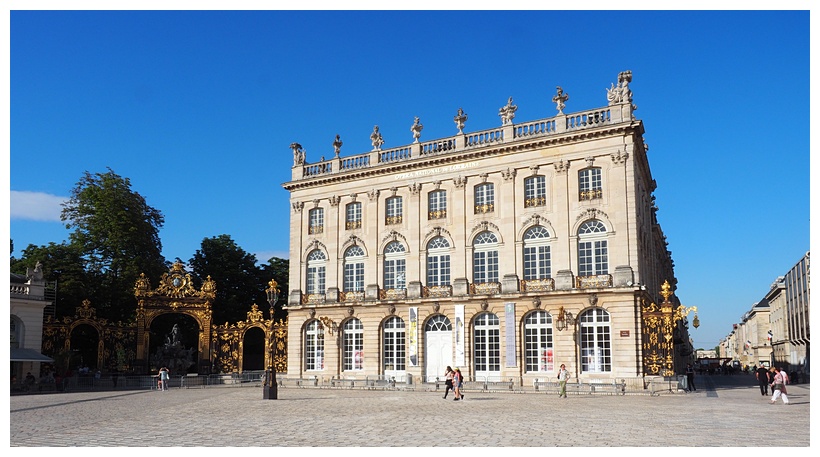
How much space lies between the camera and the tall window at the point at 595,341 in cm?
3475

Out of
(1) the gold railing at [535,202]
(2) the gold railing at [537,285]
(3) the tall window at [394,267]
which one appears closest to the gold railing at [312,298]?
(3) the tall window at [394,267]

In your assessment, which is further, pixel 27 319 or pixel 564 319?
pixel 27 319

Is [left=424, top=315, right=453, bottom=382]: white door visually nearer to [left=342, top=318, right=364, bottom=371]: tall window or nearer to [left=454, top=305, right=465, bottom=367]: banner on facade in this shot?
[left=454, top=305, right=465, bottom=367]: banner on facade

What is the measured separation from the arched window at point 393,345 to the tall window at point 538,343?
6.72 metres

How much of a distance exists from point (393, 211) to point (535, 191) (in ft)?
26.0

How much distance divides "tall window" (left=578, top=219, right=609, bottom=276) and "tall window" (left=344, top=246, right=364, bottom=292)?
12.0 m

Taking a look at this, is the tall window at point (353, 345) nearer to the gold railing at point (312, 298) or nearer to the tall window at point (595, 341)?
the gold railing at point (312, 298)

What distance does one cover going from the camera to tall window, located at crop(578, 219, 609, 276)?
35544 millimetres

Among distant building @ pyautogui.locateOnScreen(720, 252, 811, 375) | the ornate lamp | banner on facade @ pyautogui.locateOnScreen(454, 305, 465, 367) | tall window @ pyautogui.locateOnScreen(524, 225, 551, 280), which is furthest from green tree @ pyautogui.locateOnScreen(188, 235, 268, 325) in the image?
distant building @ pyautogui.locateOnScreen(720, 252, 811, 375)

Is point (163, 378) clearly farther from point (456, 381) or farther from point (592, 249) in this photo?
point (592, 249)

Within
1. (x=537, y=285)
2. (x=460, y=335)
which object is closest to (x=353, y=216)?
(x=460, y=335)

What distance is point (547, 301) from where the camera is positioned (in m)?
36.1

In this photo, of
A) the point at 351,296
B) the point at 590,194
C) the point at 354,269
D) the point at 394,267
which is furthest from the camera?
the point at 354,269

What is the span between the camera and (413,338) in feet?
128
